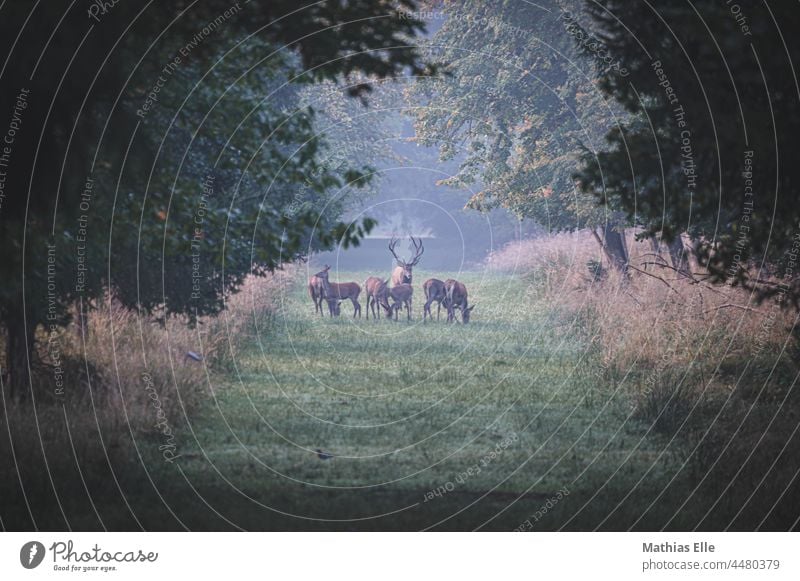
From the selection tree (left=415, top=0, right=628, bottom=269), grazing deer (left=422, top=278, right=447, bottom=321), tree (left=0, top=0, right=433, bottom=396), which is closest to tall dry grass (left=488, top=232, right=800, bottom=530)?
tree (left=0, top=0, right=433, bottom=396)

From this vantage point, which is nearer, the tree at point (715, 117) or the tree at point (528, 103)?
the tree at point (715, 117)

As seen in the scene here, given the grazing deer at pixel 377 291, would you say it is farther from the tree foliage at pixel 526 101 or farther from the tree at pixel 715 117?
the tree at pixel 715 117

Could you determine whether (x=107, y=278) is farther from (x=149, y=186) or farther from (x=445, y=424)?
(x=445, y=424)

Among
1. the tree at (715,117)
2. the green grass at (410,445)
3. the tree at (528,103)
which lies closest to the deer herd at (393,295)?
the tree at (528,103)

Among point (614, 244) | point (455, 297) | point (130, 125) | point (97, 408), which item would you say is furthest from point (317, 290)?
point (130, 125)

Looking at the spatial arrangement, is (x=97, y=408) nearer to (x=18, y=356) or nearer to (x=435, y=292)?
(x=18, y=356)

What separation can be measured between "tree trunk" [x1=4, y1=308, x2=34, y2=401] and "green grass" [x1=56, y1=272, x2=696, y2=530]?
1804 millimetres

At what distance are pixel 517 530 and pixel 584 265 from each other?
1551cm

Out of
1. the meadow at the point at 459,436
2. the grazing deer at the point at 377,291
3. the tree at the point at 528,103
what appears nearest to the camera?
the meadow at the point at 459,436

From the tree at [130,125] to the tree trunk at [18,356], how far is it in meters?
0.02

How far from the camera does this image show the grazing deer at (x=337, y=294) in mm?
25880

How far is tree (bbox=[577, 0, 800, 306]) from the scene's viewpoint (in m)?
10.7

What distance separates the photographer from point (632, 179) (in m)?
11.0

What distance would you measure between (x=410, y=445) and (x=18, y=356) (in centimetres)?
442
